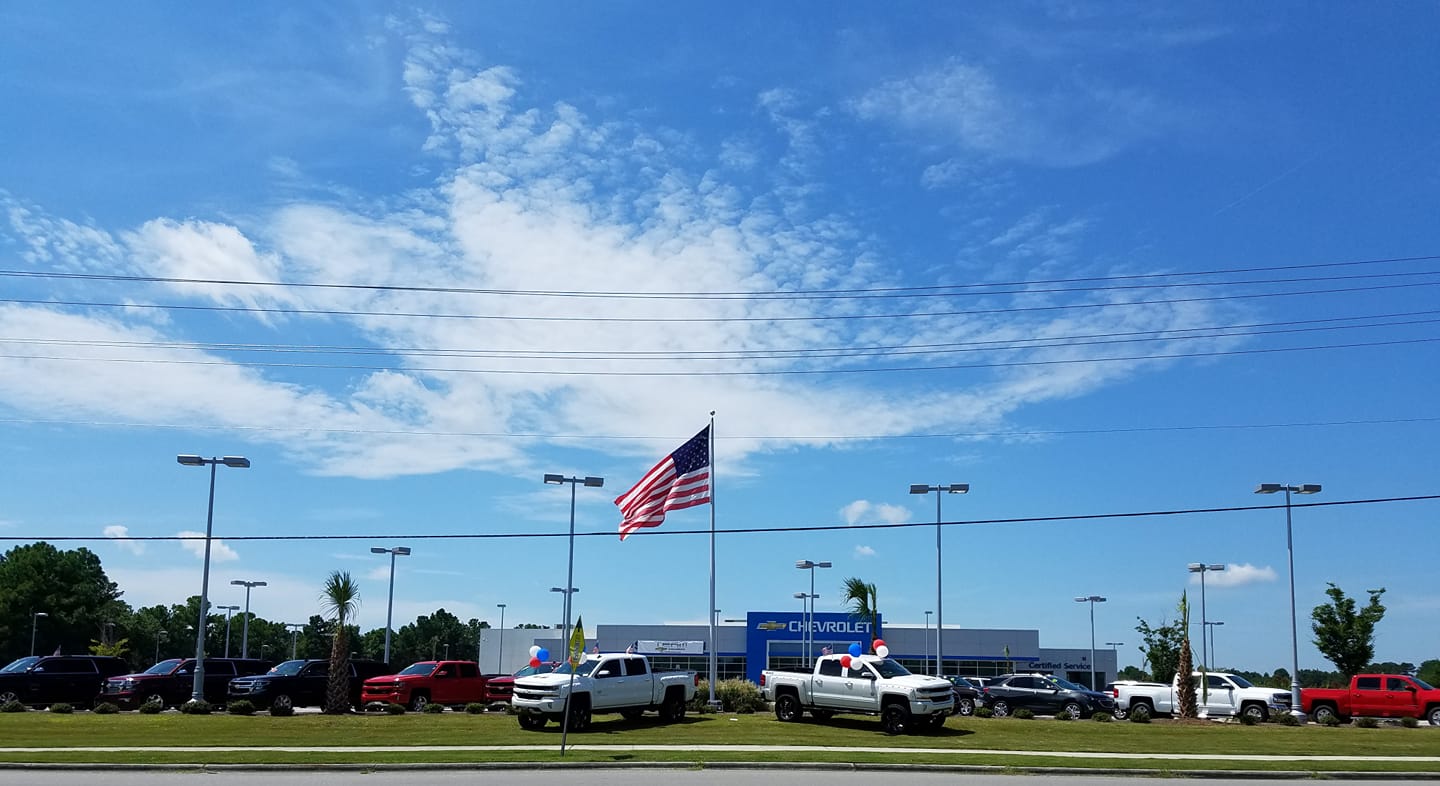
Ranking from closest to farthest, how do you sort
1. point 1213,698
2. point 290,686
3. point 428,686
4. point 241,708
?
point 241,708
point 290,686
point 428,686
point 1213,698

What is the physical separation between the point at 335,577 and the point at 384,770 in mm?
16583

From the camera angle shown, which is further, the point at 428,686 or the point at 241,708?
the point at 428,686

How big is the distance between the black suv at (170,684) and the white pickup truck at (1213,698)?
91.2 ft

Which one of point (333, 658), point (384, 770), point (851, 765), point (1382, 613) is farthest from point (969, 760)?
point (1382, 613)

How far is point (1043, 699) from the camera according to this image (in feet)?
124

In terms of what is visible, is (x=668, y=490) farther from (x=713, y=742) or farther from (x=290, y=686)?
(x=290, y=686)

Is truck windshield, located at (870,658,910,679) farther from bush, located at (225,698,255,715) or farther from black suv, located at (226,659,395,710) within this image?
bush, located at (225,698,255,715)

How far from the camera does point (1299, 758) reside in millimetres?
24047

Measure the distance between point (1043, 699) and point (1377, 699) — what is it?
9.65m

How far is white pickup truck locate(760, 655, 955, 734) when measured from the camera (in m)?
27.7

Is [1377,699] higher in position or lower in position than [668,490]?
lower

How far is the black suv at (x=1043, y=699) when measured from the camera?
37.7 metres

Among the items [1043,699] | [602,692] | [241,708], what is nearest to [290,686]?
[241,708]

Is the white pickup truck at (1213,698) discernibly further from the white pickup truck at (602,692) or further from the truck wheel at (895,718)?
the white pickup truck at (602,692)
